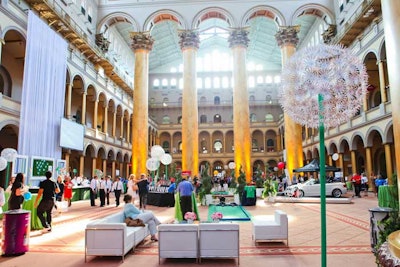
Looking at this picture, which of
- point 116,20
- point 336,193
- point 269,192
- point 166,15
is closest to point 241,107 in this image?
point 269,192

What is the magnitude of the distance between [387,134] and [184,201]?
533 inches

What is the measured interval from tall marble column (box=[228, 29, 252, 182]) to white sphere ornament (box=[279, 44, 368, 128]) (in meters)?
18.7

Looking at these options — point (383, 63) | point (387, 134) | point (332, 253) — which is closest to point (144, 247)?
point (332, 253)

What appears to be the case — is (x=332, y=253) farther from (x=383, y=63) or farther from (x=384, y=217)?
(x=383, y=63)

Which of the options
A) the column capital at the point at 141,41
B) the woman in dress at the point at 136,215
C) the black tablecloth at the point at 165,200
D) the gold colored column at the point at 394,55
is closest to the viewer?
Result: the gold colored column at the point at 394,55

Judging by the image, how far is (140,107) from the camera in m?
24.1

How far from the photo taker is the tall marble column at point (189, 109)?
23547 millimetres

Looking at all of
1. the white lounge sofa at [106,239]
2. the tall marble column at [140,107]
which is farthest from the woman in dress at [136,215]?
the tall marble column at [140,107]

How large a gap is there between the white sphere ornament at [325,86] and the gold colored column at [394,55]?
2.73 ft

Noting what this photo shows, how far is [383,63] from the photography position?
18.4m

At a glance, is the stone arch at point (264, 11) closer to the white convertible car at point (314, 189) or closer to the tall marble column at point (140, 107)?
the tall marble column at point (140, 107)

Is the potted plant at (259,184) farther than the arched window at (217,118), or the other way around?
the arched window at (217,118)

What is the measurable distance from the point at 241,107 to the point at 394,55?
20796mm

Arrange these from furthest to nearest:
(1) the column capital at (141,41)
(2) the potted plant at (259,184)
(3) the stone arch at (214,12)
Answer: (3) the stone arch at (214,12)
(1) the column capital at (141,41)
(2) the potted plant at (259,184)
